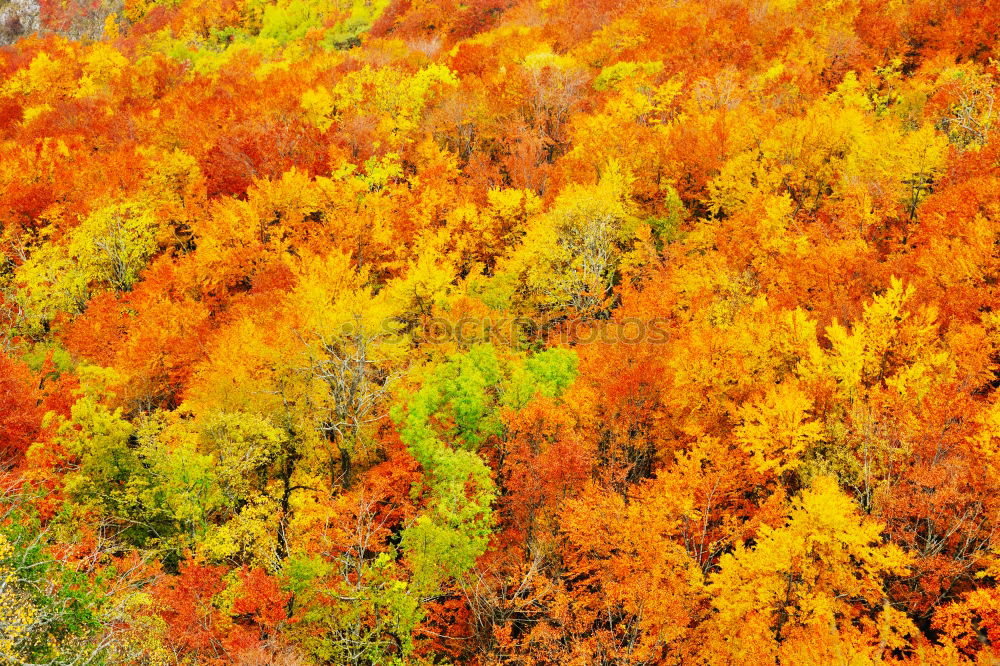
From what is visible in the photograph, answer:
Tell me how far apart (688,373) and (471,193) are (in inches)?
940

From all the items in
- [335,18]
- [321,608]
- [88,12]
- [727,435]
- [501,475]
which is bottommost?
[727,435]

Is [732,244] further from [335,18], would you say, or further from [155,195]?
[335,18]

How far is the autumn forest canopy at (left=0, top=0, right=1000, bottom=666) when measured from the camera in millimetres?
22078

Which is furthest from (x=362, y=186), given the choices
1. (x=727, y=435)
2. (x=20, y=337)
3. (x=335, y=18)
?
(x=335, y=18)

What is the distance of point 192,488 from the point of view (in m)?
25.7

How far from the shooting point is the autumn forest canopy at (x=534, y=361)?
22078 millimetres

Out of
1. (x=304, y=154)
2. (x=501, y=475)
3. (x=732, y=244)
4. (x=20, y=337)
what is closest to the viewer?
(x=501, y=475)

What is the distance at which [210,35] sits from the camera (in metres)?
93.7

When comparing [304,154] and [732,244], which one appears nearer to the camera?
[732,244]

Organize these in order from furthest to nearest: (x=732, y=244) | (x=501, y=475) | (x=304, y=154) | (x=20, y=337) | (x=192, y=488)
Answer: (x=304, y=154) → (x=20, y=337) → (x=732, y=244) → (x=501, y=475) → (x=192, y=488)

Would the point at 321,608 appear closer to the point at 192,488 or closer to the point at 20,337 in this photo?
the point at 192,488

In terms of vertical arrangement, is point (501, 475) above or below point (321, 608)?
below

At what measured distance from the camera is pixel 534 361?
29688mm

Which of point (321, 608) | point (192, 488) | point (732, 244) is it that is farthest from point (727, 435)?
point (192, 488)
